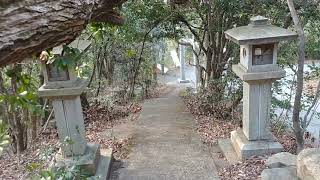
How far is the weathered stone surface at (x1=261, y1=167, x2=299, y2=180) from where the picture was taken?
137 inches

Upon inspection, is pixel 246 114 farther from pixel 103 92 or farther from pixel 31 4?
pixel 103 92

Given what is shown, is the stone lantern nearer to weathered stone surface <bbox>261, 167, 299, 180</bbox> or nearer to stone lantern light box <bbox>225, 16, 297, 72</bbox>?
weathered stone surface <bbox>261, 167, 299, 180</bbox>

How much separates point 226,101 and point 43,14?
20.2ft

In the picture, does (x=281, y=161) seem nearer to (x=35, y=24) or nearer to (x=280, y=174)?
(x=280, y=174)

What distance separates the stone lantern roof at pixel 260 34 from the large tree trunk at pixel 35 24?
9.11 ft

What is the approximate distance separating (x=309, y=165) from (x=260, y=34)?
5.72 ft

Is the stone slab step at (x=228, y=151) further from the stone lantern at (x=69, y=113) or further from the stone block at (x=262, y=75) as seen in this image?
the stone lantern at (x=69, y=113)

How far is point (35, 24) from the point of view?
1.33m

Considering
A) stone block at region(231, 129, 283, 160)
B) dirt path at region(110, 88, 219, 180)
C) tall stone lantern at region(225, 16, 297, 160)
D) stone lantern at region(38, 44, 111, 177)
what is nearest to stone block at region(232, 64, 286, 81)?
tall stone lantern at region(225, 16, 297, 160)

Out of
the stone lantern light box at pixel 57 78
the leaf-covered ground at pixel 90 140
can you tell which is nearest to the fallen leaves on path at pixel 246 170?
the leaf-covered ground at pixel 90 140

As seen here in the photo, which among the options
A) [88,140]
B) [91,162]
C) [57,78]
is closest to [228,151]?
[91,162]

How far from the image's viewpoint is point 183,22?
8.26 m

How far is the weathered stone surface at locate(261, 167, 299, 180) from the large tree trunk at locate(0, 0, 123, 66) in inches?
110

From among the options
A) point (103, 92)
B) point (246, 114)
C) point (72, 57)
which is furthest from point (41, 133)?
point (72, 57)
